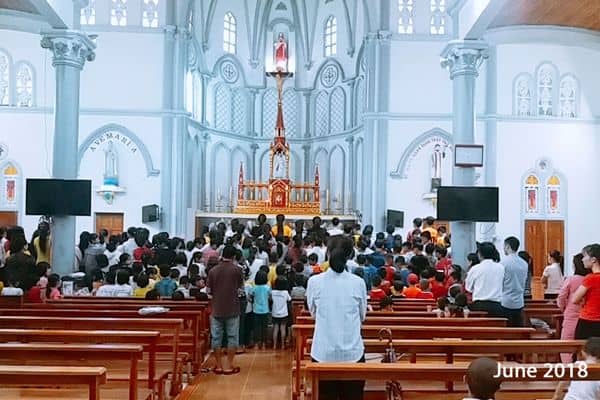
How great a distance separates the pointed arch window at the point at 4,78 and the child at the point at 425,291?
1559cm

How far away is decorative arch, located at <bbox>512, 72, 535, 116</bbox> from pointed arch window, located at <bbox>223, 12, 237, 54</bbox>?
437 inches

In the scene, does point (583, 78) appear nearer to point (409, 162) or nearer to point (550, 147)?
point (550, 147)

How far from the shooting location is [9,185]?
20.8 meters

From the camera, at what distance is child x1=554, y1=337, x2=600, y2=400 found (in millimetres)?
3859

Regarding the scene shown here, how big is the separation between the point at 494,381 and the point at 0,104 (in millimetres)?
20531

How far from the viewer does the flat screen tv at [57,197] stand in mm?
10977

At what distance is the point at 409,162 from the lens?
20797 millimetres

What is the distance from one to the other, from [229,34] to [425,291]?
19418mm

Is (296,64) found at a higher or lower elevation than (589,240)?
higher

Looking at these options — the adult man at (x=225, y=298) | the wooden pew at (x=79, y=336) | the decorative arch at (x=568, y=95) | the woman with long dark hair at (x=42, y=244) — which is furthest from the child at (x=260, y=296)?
the decorative arch at (x=568, y=95)

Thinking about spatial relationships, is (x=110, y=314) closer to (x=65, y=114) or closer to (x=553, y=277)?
(x=65, y=114)

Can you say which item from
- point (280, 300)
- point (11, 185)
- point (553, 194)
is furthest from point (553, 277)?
point (11, 185)

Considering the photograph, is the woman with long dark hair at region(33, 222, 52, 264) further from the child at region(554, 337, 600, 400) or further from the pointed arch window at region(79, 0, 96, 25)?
the pointed arch window at region(79, 0, 96, 25)

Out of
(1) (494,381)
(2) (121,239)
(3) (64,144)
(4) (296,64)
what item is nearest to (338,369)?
(1) (494,381)
